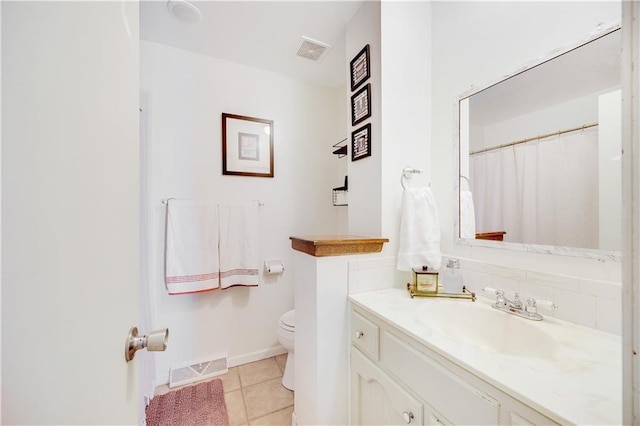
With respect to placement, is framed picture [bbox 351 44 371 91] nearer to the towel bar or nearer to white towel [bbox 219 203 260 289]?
the towel bar

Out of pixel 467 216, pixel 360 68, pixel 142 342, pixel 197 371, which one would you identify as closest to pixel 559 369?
pixel 467 216

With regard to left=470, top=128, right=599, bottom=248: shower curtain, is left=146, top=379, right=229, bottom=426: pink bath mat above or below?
below

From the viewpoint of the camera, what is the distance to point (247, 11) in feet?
4.81

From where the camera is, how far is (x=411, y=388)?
32.2 inches

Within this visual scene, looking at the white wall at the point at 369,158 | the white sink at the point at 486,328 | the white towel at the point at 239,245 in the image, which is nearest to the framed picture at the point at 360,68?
the white wall at the point at 369,158

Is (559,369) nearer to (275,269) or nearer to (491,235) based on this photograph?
(491,235)

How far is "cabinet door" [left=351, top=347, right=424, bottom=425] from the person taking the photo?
0.82 metres

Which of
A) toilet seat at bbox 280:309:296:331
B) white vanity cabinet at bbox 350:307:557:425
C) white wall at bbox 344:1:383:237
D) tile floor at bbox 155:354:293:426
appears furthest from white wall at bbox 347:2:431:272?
tile floor at bbox 155:354:293:426

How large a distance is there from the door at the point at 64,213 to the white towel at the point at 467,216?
1379mm

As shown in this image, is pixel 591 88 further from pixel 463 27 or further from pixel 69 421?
pixel 69 421

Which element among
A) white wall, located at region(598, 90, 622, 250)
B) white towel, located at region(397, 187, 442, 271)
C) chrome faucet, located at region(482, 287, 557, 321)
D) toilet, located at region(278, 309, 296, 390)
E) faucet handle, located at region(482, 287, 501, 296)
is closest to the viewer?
white wall, located at region(598, 90, 622, 250)

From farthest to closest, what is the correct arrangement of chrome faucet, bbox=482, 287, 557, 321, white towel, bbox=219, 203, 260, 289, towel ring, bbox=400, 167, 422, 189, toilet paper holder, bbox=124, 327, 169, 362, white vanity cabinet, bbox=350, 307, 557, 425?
white towel, bbox=219, 203, 260, 289, towel ring, bbox=400, 167, 422, 189, chrome faucet, bbox=482, 287, 557, 321, white vanity cabinet, bbox=350, 307, 557, 425, toilet paper holder, bbox=124, 327, 169, 362

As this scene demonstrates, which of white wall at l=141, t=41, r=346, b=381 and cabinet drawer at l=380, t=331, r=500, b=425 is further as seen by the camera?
white wall at l=141, t=41, r=346, b=381

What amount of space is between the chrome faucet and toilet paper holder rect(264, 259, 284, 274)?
4.80 feet
